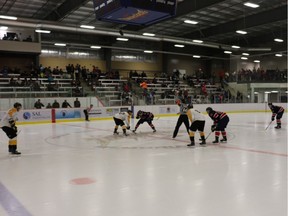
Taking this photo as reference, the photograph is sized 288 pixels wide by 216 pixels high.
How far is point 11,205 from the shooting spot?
3.62 meters

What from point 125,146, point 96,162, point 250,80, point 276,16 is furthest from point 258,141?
point 250,80

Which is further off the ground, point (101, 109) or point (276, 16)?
point (276, 16)

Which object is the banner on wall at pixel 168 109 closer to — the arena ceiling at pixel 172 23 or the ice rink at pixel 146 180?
the arena ceiling at pixel 172 23

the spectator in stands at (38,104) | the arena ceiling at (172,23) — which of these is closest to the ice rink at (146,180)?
the spectator in stands at (38,104)

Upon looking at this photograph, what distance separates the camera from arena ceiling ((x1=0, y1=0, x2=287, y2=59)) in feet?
57.9

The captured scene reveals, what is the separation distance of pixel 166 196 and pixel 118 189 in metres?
0.70

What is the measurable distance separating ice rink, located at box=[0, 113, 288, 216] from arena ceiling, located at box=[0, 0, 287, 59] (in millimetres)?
10861

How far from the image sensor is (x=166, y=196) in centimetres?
389

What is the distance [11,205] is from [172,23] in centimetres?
2155

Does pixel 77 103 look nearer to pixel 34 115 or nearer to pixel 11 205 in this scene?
pixel 34 115

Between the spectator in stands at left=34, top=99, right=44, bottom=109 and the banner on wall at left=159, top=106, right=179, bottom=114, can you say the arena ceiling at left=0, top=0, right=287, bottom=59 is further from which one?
the banner on wall at left=159, top=106, right=179, bottom=114

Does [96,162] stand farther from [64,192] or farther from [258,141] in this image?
[258,141]

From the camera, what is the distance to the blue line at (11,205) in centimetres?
336

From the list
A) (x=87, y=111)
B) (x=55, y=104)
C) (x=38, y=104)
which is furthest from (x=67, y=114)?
(x=38, y=104)
